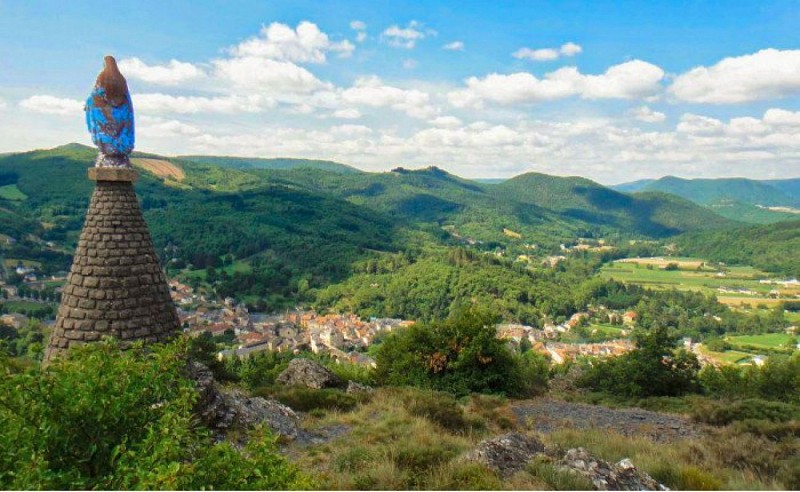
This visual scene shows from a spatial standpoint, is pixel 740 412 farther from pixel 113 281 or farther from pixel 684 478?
pixel 113 281

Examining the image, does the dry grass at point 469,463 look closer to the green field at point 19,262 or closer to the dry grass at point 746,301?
the green field at point 19,262

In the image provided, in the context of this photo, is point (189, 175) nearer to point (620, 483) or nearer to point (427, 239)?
point (427, 239)

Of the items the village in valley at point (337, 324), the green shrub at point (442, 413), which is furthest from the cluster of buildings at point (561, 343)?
the green shrub at point (442, 413)

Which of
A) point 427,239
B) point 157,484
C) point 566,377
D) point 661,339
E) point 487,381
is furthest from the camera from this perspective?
point 427,239

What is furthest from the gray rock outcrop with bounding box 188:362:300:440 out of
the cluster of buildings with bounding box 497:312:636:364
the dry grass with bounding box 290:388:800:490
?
the cluster of buildings with bounding box 497:312:636:364

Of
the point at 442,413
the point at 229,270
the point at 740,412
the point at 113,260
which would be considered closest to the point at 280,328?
the point at 229,270

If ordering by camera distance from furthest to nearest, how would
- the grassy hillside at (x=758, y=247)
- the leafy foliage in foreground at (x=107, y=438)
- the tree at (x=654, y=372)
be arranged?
the grassy hillside at (x=758, y=247)
the tree at (x=654, y=372)
the leafy foliage in foreground at (x=107, y=438)

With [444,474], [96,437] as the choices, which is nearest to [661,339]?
[444,474]
